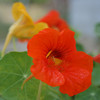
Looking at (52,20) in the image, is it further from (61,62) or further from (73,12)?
(73,12)

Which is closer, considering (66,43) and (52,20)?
(66,43)

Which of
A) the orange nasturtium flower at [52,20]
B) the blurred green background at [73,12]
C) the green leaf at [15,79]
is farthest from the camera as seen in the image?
the blurred green background at [73,12]

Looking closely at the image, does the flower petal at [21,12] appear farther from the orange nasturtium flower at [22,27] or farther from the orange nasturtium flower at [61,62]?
the orange nasturtium flower at [61,62]

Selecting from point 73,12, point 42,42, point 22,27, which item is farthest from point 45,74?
point 73,12

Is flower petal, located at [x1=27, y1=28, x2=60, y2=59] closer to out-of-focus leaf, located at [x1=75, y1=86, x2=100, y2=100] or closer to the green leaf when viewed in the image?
the green leaf

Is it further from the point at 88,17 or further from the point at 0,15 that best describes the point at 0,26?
the point at 88,17

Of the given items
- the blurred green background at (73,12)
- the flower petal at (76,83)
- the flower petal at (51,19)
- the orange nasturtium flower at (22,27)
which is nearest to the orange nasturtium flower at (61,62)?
the flower petal at (76,83)

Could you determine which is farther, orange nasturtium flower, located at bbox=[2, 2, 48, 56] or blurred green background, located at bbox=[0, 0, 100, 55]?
blurred green background, located at bbox=[0, 0, 100, 55]

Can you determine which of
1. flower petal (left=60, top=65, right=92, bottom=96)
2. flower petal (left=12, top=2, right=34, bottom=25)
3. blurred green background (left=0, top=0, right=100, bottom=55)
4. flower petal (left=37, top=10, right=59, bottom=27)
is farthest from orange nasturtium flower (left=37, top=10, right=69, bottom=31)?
blurred green background (left=0, top=0, right=100, bottom=55)
